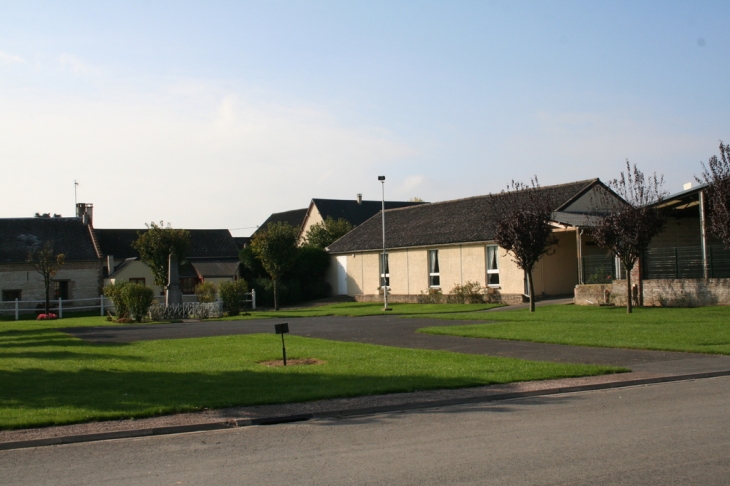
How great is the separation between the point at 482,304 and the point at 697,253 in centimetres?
1094

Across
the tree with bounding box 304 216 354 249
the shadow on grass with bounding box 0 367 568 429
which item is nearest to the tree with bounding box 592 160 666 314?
the shadow on grass with bounding box 0 367 568 429

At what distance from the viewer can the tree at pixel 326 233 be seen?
58.6 m

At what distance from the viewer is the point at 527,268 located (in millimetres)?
28812

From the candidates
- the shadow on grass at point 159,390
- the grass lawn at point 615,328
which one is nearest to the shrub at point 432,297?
the grass lawn at point 615,328

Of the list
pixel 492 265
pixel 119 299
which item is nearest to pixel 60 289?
pixel 119 299

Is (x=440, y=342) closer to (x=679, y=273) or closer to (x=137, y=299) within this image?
(x=679, y=273)

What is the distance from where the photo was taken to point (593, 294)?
1217 inches

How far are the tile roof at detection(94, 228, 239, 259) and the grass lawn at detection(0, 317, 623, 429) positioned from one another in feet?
137

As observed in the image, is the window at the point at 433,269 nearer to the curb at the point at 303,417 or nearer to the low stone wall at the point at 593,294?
the low stone wall at the point at 593,294

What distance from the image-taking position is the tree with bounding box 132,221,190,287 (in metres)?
39.8

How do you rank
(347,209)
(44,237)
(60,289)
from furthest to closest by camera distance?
(347,209) < (44,237) < (60,289)

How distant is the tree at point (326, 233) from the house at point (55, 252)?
54.0ft

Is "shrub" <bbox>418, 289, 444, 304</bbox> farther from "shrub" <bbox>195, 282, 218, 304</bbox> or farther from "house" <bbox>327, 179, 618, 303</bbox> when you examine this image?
"shrub" <bbox>195, 282, 218, 304</bbox>

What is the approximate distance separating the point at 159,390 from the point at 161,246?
29.1 metres
